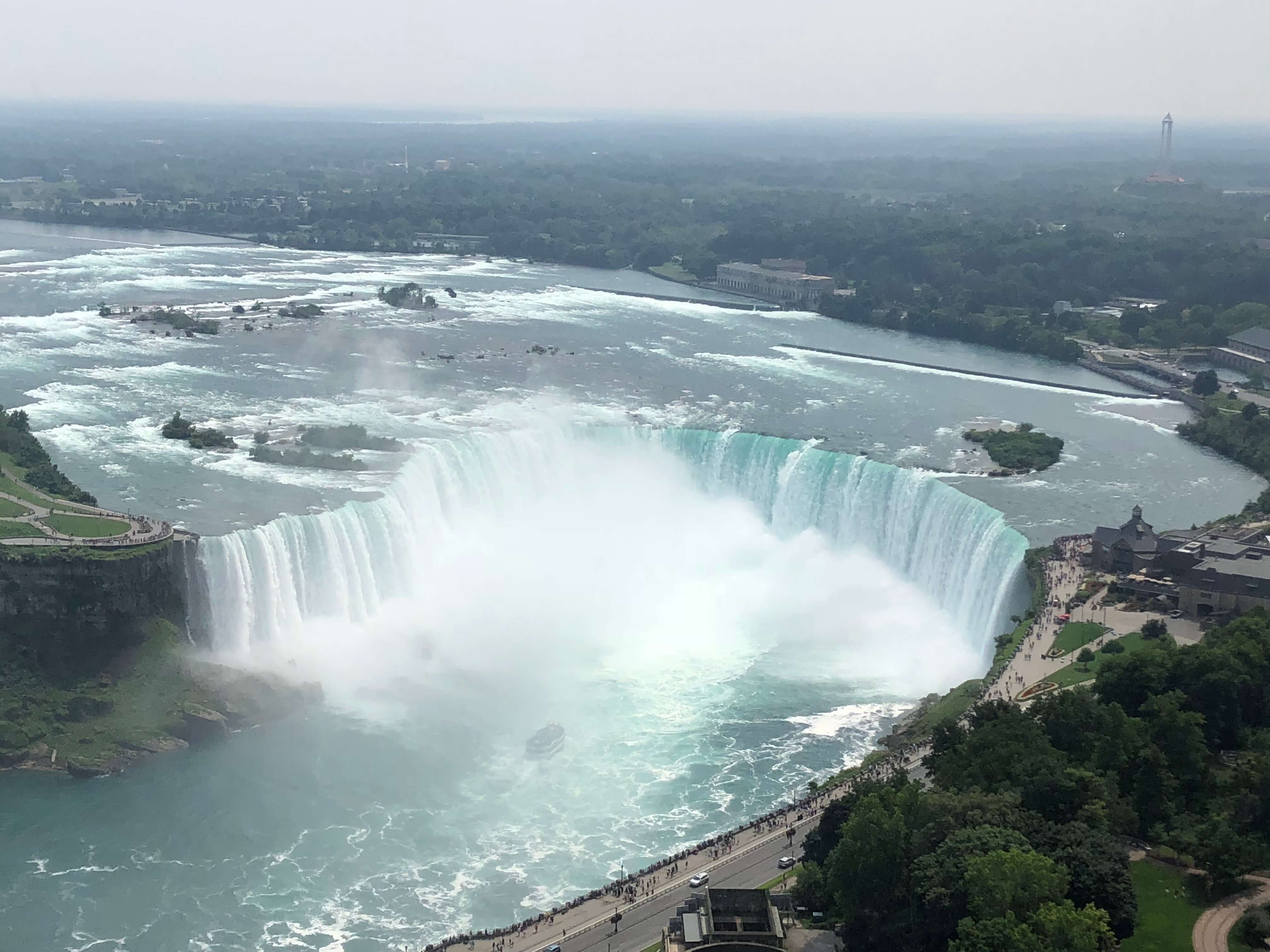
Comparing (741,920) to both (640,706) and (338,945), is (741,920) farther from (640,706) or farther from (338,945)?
(640,706)

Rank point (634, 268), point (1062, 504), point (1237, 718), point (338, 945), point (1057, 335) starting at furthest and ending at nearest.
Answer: point (634, 268)
point (1057, 335)
point (1062, 504)
point (1237, 718)
point (338, 945)

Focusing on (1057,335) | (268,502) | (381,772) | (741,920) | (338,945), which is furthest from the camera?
(1057,335)

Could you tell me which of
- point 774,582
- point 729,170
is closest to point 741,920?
point 774,582

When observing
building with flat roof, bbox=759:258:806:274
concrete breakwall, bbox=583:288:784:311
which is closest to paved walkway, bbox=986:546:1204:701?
concrete breakwall, bbox=583:288:784:311

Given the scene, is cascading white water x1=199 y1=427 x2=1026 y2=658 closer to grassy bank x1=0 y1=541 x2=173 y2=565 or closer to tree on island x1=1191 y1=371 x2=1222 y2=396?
grassy bank x1=0 y1=541 x2=173 y2=565

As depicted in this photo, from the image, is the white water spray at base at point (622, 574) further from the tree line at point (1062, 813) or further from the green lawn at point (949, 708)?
the tree line at point (1062, 813)

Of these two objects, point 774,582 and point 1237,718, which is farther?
point 774,582
